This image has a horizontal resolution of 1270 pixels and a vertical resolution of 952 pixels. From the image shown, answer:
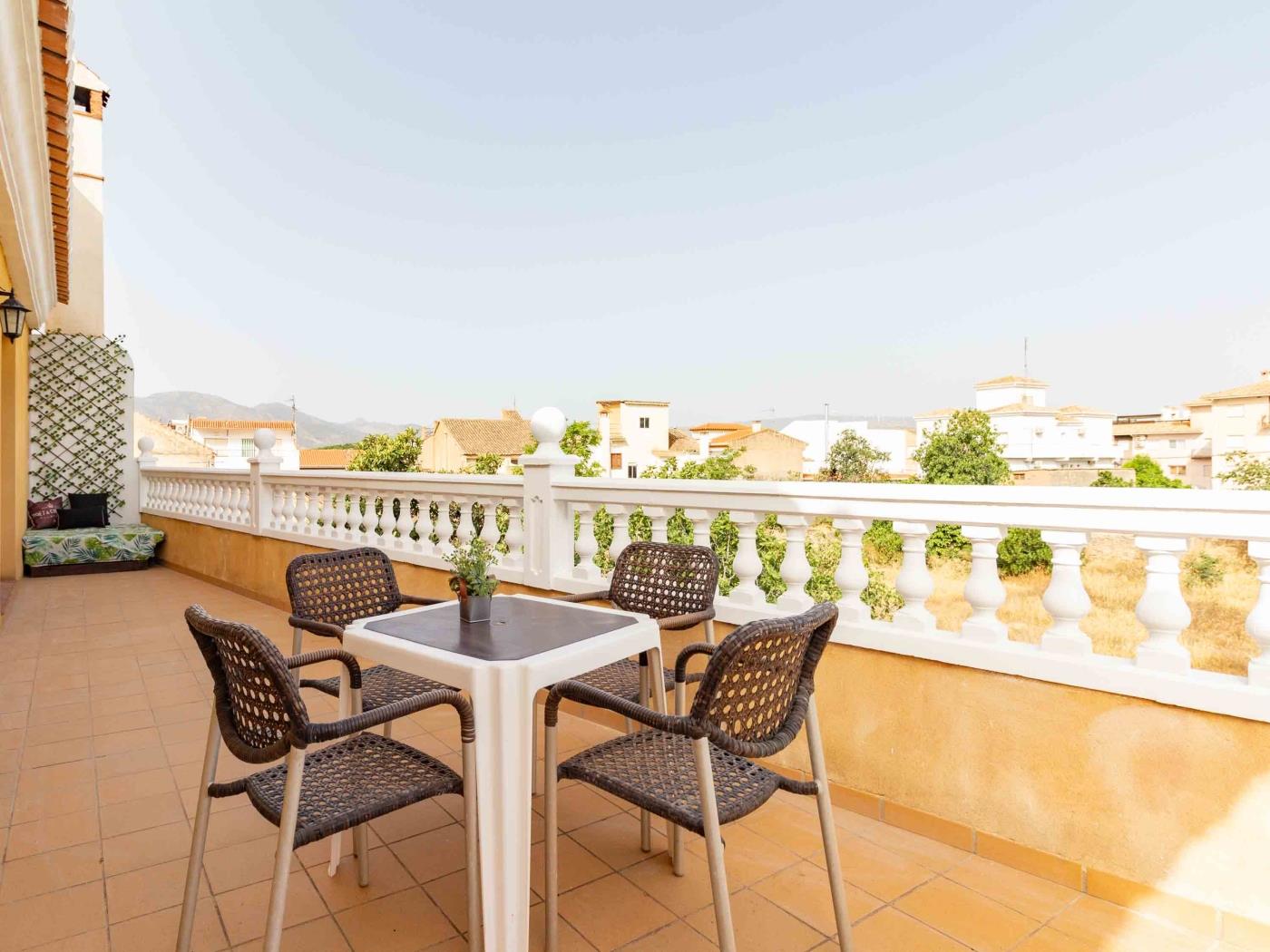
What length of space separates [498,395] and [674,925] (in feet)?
165

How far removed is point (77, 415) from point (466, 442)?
114 feet

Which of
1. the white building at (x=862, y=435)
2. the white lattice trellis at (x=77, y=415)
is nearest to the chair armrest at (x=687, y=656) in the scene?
the white lattice trellis at (x=77, y=415)

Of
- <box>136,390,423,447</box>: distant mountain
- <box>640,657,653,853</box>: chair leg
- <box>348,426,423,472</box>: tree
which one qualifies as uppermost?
<box>136,390,423,447</box>: distant mountain

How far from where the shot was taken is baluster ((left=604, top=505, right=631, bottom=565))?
331cm

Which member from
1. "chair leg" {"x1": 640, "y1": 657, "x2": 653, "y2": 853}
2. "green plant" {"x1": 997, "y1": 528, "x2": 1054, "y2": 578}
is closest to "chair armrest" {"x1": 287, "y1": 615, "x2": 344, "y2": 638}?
"chair leg" {"x1": 640, "y1": 657, "x2": 653, "y2": 853}

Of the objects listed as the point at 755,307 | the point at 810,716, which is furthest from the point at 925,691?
the point at 755,307

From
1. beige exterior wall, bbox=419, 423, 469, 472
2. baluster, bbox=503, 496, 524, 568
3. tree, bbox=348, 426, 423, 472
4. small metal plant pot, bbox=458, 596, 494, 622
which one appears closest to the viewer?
small metal plant pot, bbox=458, 596, 494, 622

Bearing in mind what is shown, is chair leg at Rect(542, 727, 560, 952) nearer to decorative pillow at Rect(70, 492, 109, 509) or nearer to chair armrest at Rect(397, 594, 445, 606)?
chair armrest at Rect(397, 594, 445, 606)

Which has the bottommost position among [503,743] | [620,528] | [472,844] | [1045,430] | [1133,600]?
[1133,600]

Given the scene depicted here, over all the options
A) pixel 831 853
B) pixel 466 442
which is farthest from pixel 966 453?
pixel 831 853

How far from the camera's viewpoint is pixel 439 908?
2.03 m

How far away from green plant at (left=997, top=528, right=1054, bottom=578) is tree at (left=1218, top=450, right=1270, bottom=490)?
16.3 metres

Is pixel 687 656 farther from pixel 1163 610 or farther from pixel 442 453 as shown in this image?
pixel 442 453

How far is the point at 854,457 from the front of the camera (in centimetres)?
5112
